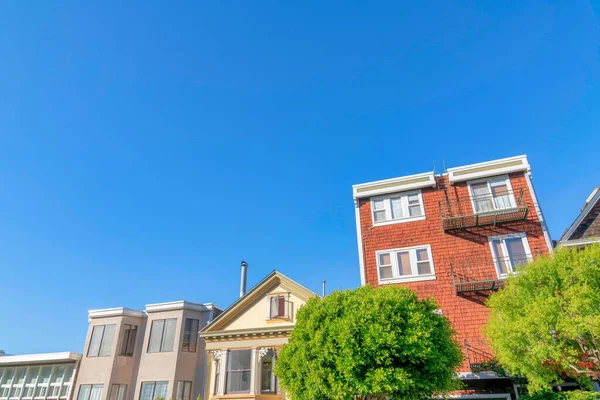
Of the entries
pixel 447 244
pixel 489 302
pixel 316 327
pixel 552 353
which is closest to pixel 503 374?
pixel 489 302

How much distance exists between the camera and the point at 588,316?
12430 millimetres

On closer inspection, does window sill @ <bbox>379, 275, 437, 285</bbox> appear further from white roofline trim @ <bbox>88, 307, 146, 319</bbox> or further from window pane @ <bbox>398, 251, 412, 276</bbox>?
white roofline trim @ <bbox>88, 307, 146, 319</bbox>

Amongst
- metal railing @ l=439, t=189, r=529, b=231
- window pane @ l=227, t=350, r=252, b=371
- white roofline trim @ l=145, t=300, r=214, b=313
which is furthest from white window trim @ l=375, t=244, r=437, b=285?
white roofline trim @ l=145, t=300, r=214, b=313

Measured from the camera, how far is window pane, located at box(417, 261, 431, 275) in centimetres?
2080

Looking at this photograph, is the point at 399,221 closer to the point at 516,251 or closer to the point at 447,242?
the point at 447,242

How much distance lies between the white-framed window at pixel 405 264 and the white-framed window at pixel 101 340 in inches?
785

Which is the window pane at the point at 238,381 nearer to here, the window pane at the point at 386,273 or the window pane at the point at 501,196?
the window pane at the point at 386,273

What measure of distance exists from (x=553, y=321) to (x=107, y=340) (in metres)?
27.7

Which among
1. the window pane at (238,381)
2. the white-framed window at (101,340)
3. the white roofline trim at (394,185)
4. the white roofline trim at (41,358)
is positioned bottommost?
the window pane at (238,381)

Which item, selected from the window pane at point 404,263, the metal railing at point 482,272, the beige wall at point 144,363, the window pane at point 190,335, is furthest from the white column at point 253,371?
the metal railing at point 482,272

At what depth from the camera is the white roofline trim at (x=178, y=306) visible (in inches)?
1057

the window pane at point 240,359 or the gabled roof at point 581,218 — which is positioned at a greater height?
the gabled roof at point 581,218

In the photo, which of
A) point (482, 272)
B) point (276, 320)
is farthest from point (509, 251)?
point (276, 320)

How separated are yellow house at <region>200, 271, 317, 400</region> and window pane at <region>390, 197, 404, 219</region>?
6.70 m
